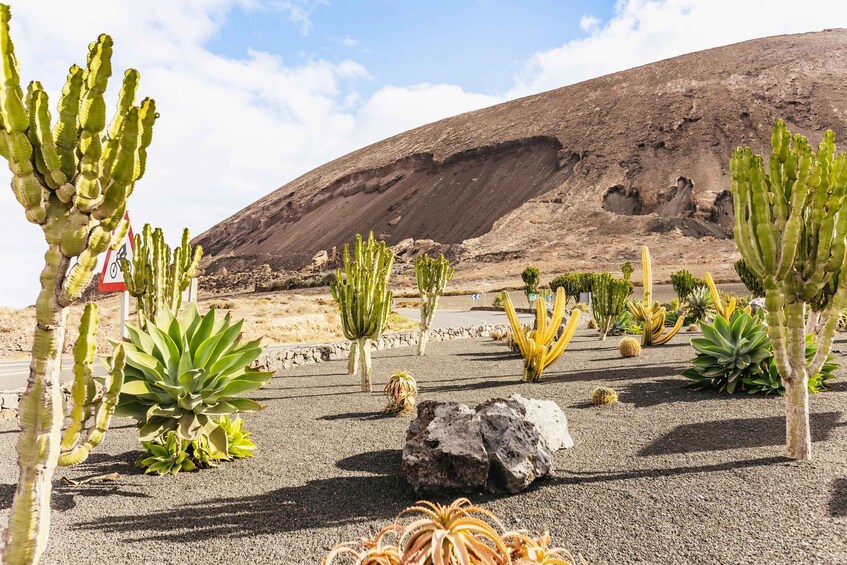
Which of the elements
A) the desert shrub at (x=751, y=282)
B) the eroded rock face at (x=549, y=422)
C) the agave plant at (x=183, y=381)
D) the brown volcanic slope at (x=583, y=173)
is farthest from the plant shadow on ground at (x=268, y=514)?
the brown volcanic slope at (x=583, y=173)

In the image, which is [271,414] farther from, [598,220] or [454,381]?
[598,220]

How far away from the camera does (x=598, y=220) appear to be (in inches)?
2638

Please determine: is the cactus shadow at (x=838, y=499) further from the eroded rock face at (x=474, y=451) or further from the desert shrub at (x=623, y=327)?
the desert shrub at (x=623, y=327)

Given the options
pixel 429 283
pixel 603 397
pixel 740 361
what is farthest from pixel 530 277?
pixel 603 397

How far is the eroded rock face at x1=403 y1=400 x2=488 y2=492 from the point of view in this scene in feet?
13.8

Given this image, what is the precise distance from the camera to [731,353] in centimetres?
786

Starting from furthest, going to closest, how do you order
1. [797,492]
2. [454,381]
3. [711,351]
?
1. [454,381]
2. [711,351]
3. [797,492]

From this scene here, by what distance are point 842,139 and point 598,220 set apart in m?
31.4

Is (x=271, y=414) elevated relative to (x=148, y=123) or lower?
lower

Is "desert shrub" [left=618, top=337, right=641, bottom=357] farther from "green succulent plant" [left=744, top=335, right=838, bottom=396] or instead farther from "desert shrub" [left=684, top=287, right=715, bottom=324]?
"desert shrub" [left=684, top=287, right=715, bottom=324]

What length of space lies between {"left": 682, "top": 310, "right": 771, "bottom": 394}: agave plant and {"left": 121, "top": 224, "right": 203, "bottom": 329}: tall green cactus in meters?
7.09

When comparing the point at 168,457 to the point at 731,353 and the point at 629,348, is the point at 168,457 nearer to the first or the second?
the point at 731,353

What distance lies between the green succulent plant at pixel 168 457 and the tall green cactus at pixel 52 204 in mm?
2933

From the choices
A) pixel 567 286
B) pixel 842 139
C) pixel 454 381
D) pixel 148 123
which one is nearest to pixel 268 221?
pixel 567 286
